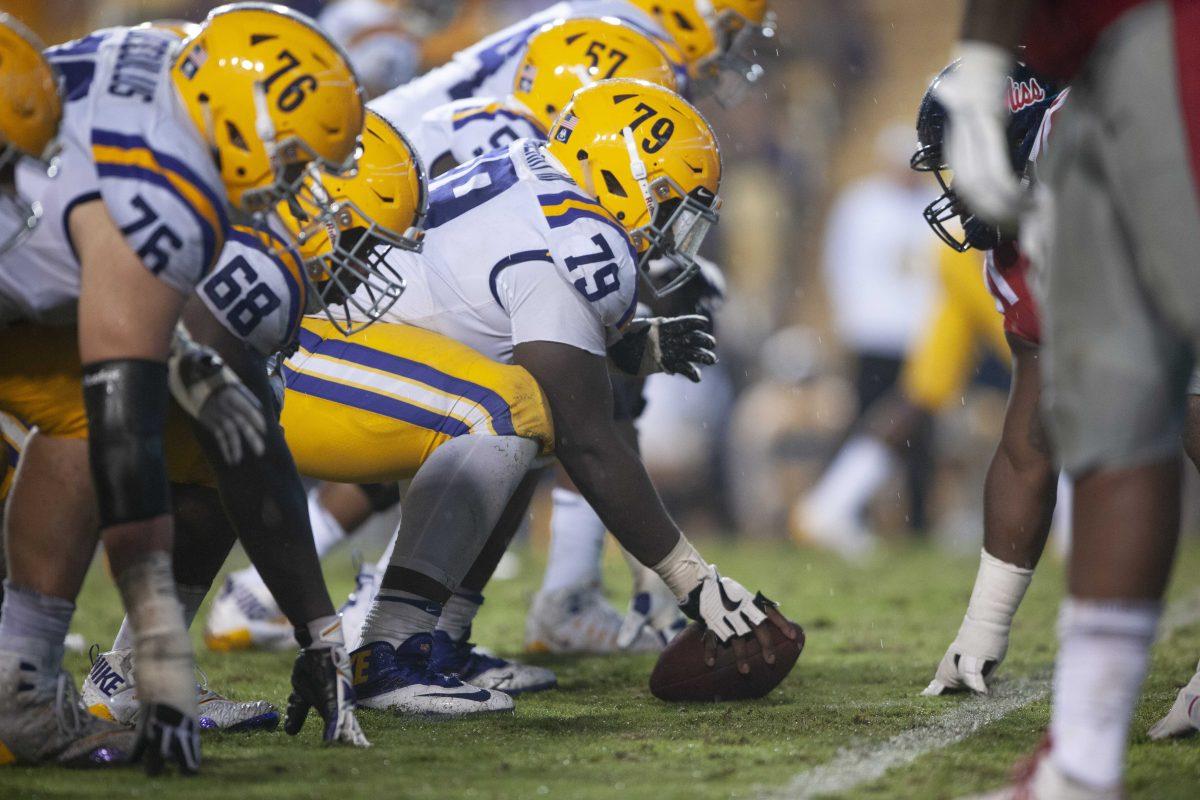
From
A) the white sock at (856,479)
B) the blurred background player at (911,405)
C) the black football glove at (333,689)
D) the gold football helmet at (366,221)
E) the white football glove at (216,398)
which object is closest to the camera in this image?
the white football glove at (216,398)

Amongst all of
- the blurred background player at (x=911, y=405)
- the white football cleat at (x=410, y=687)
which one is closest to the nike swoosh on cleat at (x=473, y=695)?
the white football cleat at (x=410, y=687)

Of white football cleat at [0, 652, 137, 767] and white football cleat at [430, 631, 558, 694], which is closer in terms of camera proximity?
white football cleat at [0, 652, 137, 767]

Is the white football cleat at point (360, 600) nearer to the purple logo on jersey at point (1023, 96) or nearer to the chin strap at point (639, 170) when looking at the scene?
the chin strap at point (639, 170)

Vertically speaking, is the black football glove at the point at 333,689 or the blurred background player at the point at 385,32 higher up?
the blurred background player at the point at 385,32

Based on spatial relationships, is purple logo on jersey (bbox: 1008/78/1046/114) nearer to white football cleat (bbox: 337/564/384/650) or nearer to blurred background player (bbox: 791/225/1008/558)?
white football cleat (bbox: 337/564/384/650)

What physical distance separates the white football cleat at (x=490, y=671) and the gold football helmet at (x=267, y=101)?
134 centimetres

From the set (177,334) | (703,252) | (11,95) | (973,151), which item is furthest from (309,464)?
(703,252)

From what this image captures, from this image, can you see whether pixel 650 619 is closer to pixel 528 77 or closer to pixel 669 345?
pixel 669 345

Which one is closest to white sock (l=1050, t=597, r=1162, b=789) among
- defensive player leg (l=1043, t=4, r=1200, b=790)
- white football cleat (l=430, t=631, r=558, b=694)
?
defensive player leg (l=1043, t=4, r=1200, b=790)

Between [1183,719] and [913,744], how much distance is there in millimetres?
518

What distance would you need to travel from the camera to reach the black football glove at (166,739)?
8.21ft

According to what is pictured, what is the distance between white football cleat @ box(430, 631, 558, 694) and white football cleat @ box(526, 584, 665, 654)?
684mm

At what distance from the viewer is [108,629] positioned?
15.5 feet

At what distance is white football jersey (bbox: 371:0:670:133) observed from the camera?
4910 mm
